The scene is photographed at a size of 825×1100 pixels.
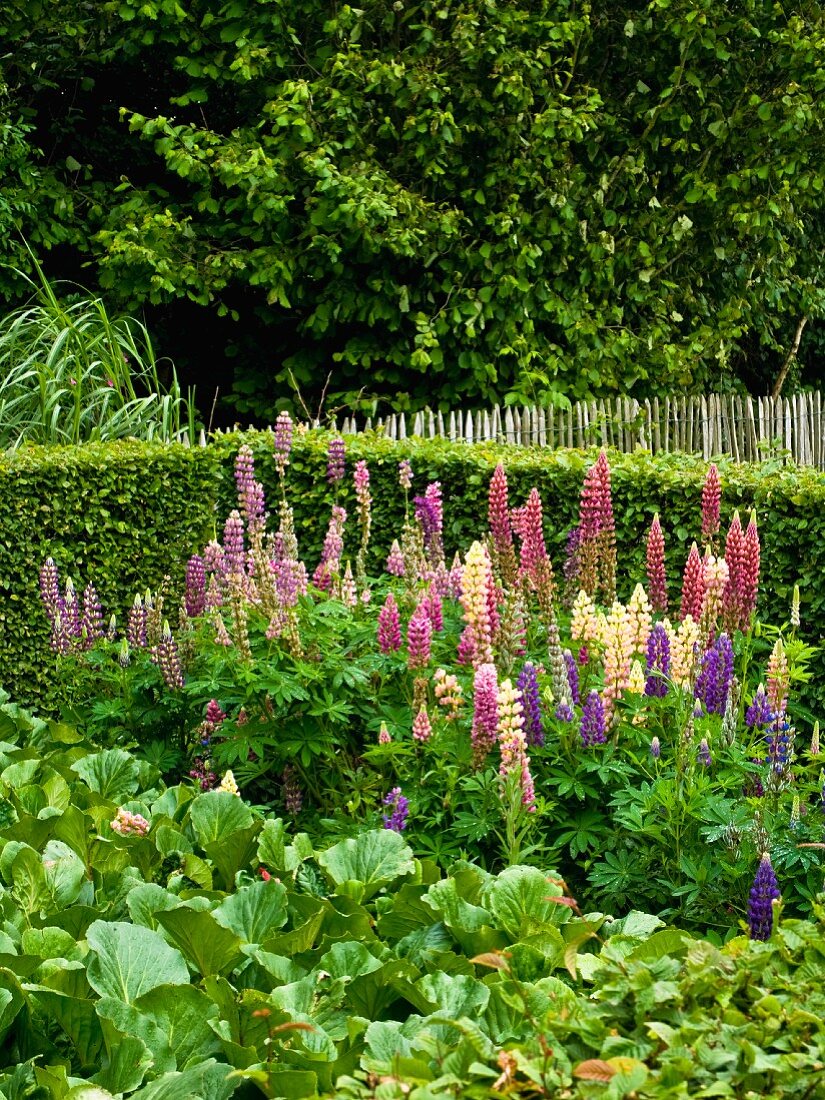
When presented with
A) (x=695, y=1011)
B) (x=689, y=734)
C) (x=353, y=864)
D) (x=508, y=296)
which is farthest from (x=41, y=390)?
(x=695, y=1011)

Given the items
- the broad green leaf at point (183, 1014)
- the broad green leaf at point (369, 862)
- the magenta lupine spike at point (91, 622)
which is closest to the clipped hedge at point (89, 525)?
the magenta lupine spike at point (91, 622)

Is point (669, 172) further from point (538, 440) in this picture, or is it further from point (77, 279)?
point (77, 279)

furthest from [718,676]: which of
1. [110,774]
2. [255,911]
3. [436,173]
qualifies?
[436,173]

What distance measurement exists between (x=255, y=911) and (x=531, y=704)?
1.88m

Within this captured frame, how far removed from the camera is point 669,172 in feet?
44.1

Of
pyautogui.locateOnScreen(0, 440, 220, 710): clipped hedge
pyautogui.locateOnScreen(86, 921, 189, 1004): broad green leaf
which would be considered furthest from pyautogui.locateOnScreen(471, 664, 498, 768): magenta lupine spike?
pyautogui.locateOnScreen(0, 440, 220, 710): clipped hedge

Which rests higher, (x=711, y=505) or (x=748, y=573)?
(x=711, y=505)

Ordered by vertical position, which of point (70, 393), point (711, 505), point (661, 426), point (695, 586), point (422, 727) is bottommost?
point (422, 727)

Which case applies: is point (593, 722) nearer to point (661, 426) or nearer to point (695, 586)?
point (695, 586)

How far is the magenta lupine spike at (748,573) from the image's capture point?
14.0ft

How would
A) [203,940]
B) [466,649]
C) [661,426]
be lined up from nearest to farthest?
[203,940] → [466,649] → [661,426]

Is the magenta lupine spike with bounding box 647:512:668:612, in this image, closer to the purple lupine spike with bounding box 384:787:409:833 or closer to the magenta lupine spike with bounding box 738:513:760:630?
the magenta lupine spike with bounding box 738:513:760:630

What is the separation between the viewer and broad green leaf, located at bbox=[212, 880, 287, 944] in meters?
2.03

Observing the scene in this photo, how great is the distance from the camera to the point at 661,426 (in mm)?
11961
